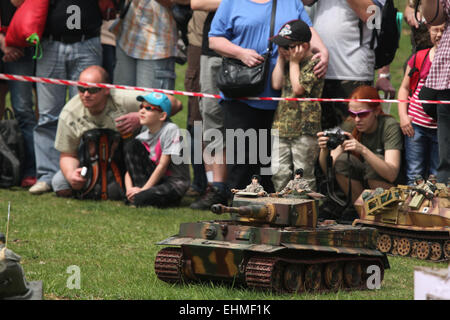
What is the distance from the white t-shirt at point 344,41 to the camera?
388 inches

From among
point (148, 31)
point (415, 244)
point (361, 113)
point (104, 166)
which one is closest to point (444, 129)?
point (415, 244)

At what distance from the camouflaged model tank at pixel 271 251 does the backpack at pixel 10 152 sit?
594cm

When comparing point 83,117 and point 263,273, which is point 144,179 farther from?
point 263,273

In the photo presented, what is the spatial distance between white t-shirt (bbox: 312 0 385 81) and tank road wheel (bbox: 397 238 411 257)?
2.14 m

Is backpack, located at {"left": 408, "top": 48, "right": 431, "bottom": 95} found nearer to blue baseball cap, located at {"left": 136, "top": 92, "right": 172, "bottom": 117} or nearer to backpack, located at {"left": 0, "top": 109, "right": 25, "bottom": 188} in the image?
blue baseball cap, located at {"left": 136, "top": 92, "right": 172, "bottom": 117}

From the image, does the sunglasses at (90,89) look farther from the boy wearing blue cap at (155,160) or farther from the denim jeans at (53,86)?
the boy wearing blue cap at (155,160)

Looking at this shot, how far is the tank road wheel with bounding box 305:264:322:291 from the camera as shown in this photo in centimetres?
669

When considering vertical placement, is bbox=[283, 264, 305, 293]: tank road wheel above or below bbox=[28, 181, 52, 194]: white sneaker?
below

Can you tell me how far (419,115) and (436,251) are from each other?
184 cm

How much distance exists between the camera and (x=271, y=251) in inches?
245

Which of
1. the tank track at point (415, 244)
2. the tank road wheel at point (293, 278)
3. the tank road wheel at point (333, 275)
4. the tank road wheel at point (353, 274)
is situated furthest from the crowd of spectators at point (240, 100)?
the tank road wheel at point (293, 278)

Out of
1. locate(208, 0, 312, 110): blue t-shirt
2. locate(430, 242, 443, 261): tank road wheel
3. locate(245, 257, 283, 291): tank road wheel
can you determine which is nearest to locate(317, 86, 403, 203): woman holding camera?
locate(208, 0, 312, 110): blue t-shirt

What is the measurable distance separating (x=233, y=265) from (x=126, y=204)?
4.94 m
